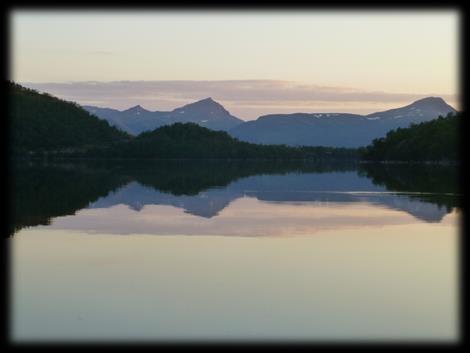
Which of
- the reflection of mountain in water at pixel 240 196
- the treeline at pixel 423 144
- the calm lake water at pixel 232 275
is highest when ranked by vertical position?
the treeline at pixel 423 144

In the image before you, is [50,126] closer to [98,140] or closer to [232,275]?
[98,140]

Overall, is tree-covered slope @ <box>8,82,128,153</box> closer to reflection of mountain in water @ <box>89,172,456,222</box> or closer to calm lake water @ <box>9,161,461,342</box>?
reflection of mountain in water @ <box>89,172,456,222</box>

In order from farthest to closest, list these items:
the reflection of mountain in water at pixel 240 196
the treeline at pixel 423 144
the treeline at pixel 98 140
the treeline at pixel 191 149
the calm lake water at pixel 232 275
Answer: the treeline at pixel 191 149 → the treeline at pixel 98 140 → the treeline at pixel 423 144 → the reflection of mountain in water at pixel 240 196 → the calm lake water at pixel 232 275

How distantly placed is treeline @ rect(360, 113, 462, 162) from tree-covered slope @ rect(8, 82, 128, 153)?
67.6 metres

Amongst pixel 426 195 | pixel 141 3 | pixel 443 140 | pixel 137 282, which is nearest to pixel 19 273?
pixel 137 282

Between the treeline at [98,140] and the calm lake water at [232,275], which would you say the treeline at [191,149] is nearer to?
the treeline at [98,140]

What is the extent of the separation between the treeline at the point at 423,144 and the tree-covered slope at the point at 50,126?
67.6 metres

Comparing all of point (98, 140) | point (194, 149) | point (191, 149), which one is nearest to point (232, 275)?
point (191, 149)

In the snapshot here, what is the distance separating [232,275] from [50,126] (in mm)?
167470

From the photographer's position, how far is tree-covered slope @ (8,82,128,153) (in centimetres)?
16521

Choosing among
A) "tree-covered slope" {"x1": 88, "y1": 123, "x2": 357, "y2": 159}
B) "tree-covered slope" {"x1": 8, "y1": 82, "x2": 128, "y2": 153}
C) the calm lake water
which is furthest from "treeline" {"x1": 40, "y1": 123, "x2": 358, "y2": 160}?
the calm lake water

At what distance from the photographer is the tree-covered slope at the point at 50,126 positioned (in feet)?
542

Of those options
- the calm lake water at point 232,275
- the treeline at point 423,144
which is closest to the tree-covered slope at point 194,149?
the treeline at point 423,144

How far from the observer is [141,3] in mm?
6031
